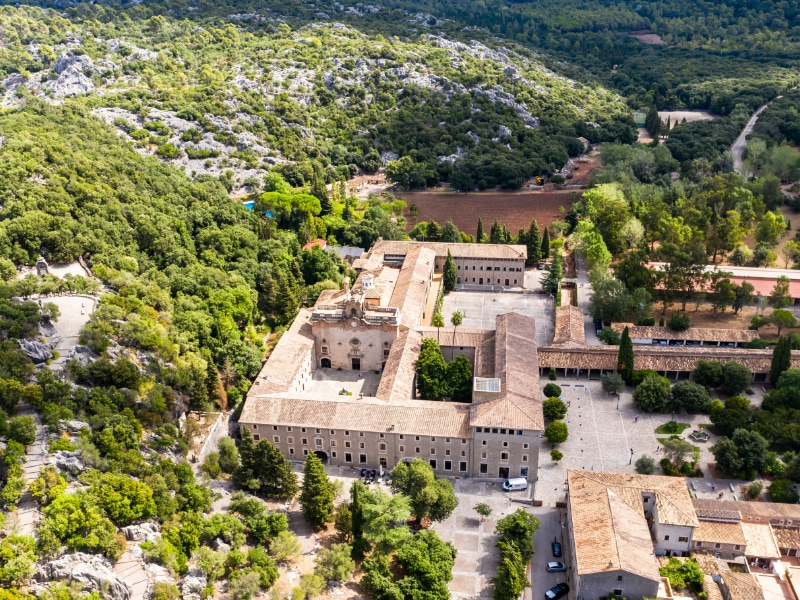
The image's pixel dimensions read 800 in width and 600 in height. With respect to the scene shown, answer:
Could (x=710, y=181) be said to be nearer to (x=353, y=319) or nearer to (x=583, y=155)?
(x=583, y=155)

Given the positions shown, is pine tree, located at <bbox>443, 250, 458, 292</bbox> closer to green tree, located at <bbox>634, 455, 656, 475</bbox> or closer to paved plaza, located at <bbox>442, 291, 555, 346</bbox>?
paved plaza, located at <bbox>442, 291, 555, 346</bbox>

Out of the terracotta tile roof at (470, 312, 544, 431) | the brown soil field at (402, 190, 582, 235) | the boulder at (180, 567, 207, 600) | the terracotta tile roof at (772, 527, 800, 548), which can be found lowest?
the brown soil field at (402, 190, 582, 235)

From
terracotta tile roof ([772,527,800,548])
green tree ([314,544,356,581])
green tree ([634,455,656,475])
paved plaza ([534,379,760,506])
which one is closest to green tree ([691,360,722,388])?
paved plaza ([534,379,760,506])

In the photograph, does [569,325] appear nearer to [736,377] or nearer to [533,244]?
[736,377]

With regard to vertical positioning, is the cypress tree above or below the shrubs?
above

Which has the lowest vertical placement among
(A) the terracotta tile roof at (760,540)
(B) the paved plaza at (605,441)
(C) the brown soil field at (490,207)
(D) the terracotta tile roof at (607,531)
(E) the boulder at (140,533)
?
(C) the brown soil field at (490,207)

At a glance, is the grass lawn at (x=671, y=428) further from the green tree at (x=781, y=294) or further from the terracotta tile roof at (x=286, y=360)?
the terracotta tile roof at (x=286, y=360)

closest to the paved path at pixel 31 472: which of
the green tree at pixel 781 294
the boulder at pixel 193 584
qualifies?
the boulder at pixel 193 584
